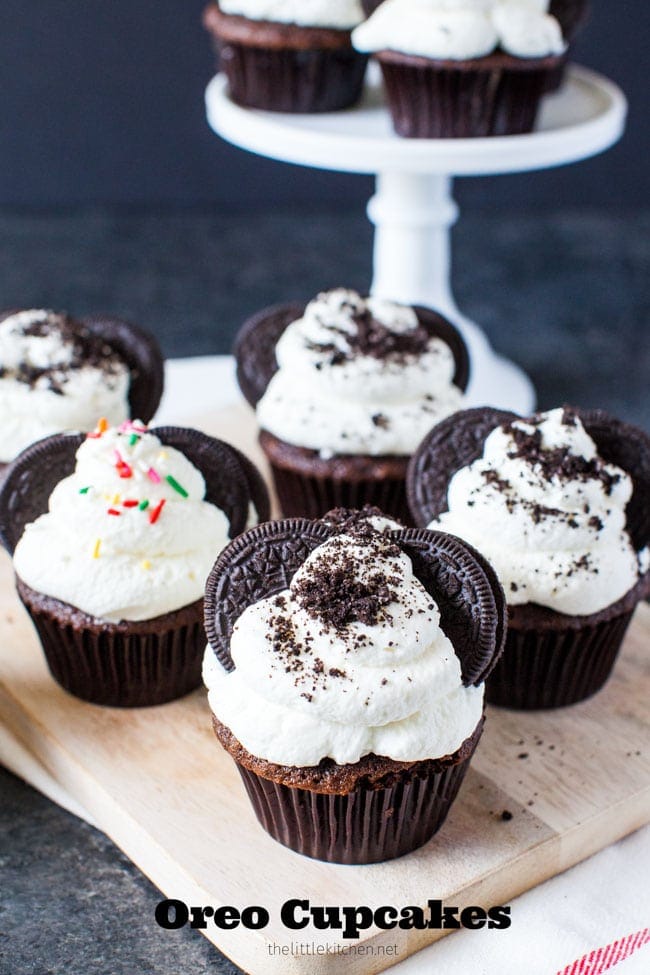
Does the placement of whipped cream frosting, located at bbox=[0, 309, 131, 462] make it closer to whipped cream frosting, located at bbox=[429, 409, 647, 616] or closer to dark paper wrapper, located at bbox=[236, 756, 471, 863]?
whipped cream frosting, located at bbox=[429, 409, 647, 616]

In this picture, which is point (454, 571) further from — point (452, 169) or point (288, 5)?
point (288, 5)

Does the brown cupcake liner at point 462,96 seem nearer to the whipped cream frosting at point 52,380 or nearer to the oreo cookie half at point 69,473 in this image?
the whipped cream frosting at point 52,380

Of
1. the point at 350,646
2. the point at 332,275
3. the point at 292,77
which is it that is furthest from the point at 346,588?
the point at 332,275

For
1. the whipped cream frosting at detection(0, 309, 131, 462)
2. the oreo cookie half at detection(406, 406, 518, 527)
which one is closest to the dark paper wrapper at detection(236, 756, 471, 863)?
the oreo cookie half at detection(406, 406, 518, 527)

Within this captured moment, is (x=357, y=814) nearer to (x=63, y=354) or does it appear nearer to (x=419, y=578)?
(x=419, y=578)

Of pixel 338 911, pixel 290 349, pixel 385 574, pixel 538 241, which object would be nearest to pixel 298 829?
pixel 338 911

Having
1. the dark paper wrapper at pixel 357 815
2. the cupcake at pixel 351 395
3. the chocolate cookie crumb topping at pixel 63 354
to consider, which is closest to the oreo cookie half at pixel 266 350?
the cupcake at pixel 351 395
